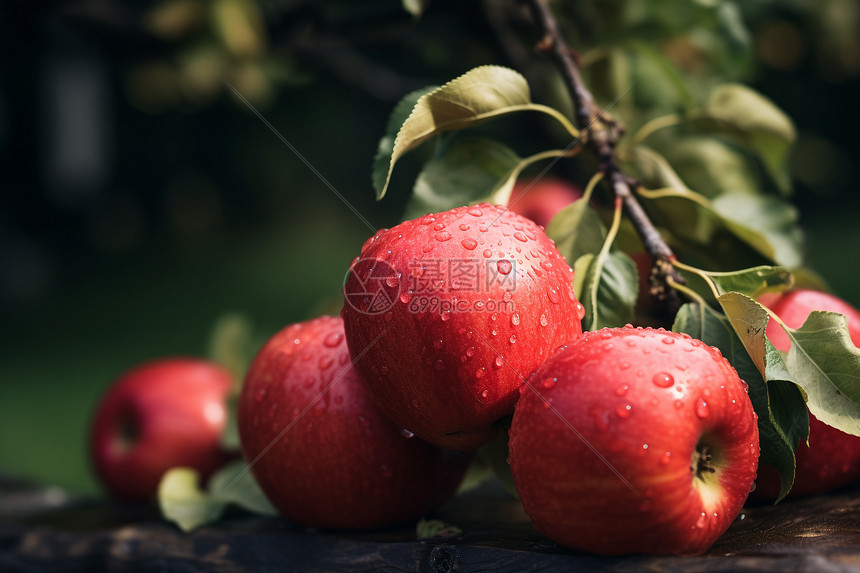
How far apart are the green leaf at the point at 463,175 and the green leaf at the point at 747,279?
22cm

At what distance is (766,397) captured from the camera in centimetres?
63

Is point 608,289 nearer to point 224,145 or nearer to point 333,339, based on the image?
point 333,339

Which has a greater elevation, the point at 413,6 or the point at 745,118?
the point at 413,6

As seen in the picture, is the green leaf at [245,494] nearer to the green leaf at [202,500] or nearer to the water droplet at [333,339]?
the green leaf at [202,500]

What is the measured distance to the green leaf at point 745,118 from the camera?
93 cm

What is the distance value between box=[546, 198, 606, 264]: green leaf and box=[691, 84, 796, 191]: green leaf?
0.32 metres

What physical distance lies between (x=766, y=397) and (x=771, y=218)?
0.35m

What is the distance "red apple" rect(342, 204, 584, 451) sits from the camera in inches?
22.7

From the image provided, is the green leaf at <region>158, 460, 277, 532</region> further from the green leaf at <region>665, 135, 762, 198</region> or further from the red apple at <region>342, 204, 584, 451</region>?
the green leaf at <region>665, 135, 762, 198</region>

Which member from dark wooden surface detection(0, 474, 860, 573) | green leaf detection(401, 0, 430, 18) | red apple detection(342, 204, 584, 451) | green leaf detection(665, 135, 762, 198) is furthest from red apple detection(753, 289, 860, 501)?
green leaf detection(401, 0, 430, 18)

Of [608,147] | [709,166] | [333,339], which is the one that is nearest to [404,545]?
[333,339]

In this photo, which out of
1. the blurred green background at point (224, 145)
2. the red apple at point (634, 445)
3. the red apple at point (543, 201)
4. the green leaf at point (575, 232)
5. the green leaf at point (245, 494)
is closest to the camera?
the red apple at point (634, 445)

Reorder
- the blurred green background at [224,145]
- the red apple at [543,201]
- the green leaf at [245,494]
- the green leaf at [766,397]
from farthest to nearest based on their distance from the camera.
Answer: the blurred green background at [224,145] → the red apple at [543,201] → the green leaf at [245,494] → the green leaf at [766,397]

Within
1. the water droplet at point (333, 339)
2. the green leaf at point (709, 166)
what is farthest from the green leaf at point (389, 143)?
the green leaf at point (709, 166)
